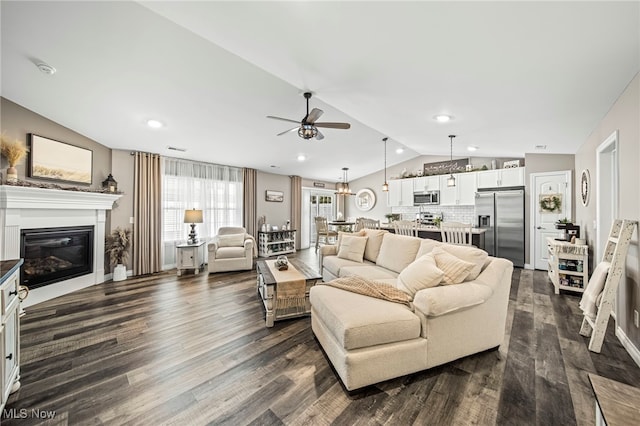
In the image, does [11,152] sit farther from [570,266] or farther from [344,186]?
[570,266]

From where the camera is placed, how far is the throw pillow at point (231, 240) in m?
5.24

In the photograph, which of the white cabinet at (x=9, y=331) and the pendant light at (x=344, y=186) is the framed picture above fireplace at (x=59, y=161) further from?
the pendant light at (x=344, y=186)

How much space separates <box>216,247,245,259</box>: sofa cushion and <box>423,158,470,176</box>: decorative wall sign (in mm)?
5237

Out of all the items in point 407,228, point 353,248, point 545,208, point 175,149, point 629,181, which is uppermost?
point 175,149

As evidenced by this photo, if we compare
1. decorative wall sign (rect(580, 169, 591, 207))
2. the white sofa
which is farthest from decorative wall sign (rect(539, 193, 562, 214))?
the white sofa

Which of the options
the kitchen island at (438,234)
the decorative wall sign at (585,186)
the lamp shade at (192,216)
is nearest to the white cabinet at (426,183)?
the kitchen island at (438,234)

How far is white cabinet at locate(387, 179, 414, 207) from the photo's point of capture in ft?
23.4

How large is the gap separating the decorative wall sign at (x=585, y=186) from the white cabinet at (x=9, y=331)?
6.16 metres

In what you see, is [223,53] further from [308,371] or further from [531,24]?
[308,371]

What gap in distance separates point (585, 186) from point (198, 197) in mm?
6971

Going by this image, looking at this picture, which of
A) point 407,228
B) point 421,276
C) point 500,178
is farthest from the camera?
point 500,178

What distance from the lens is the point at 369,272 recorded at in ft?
10.3

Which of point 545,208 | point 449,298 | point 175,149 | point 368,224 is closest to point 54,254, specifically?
point 175,149

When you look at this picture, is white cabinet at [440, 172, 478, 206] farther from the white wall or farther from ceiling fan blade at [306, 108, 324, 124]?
ceiling fan blade at [306, 108, 324, 124]
